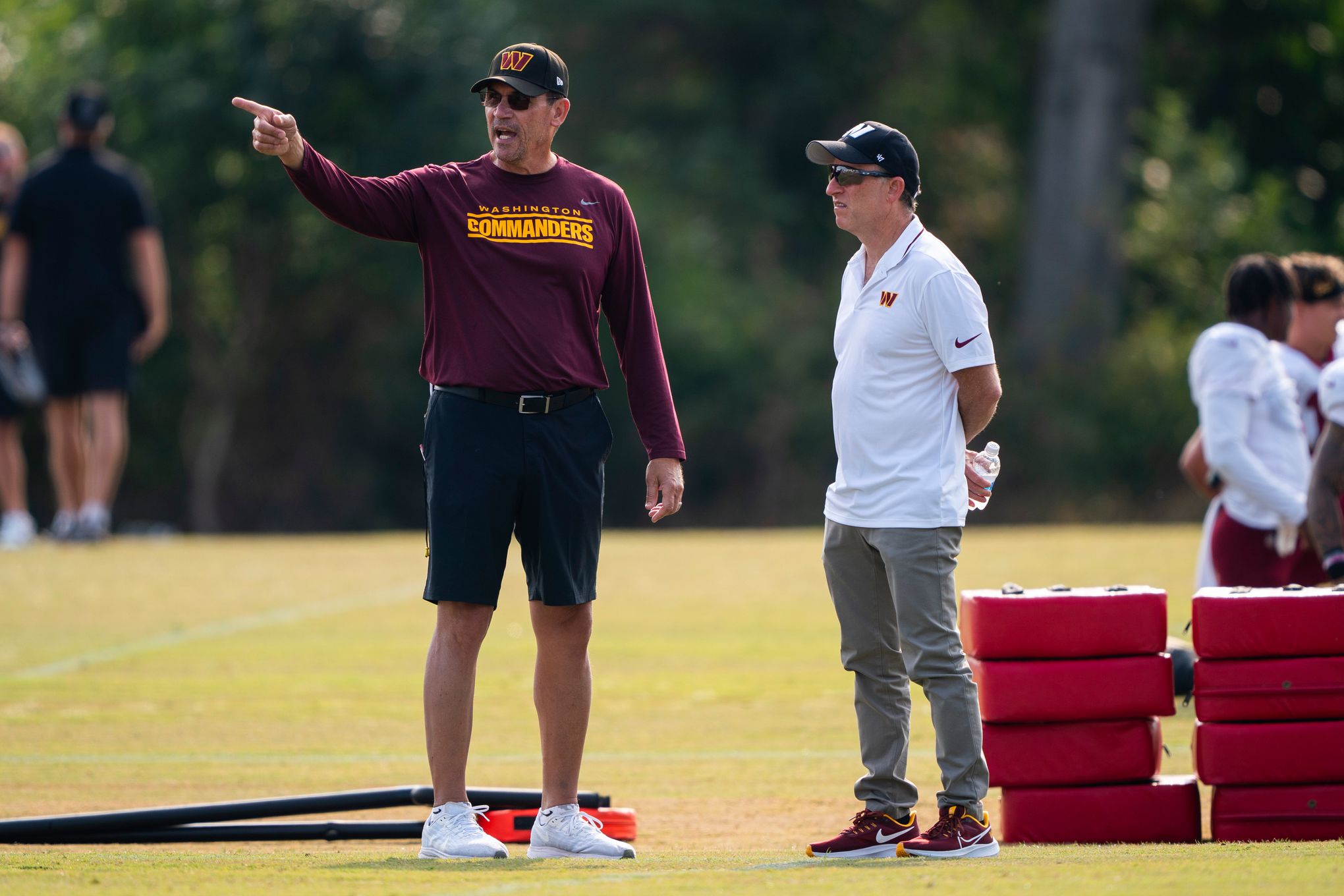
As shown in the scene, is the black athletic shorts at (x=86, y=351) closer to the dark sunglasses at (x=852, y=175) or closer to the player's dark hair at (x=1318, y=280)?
the player's dark hair at (x=1318, y=280)

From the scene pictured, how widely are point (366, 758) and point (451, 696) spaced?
213 centimetres

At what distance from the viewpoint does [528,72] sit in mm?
5426

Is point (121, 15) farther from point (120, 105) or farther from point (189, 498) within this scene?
point (189, 498)

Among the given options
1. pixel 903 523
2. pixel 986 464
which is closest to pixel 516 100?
pixel 903 523

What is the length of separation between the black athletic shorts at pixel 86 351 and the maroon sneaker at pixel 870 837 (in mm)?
9008

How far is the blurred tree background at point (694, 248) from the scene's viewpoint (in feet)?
83.5

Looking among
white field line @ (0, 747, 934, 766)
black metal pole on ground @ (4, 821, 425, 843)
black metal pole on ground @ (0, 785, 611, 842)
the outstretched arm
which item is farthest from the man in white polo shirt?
white field line @ (0, 747, 934, 766)

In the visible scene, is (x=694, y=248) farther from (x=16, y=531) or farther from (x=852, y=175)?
(x=852, y=175)

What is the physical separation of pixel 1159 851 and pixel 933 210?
1036 inches

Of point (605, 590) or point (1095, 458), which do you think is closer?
point (605, 590)

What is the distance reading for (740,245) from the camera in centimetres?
3133

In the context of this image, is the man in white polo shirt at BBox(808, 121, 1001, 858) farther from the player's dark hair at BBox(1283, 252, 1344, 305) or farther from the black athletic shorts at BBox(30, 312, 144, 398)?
the black athletic shorts at BBox(30, 312, 144, 398)

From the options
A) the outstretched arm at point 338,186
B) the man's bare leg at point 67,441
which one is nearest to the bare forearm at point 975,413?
the outstretched arm at point 338,186

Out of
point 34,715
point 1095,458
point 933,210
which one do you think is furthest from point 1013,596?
point 933,210
